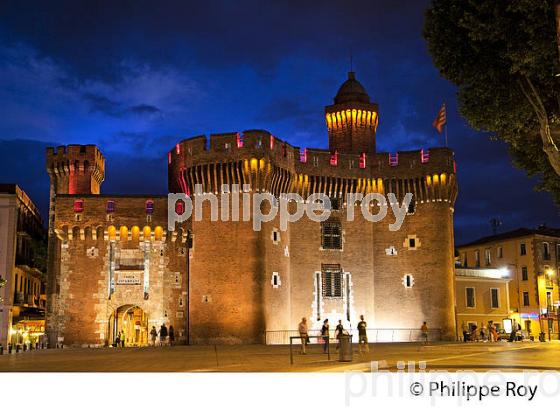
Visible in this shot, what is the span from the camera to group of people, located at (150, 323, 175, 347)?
149 ft

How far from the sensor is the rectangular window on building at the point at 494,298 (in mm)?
62688

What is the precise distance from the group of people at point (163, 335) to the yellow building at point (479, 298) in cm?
2612

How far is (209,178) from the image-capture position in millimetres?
46844

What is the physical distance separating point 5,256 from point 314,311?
22.0 m

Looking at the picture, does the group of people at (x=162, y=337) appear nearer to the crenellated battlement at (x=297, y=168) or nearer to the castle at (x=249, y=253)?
the castle at (x=249, y=253)

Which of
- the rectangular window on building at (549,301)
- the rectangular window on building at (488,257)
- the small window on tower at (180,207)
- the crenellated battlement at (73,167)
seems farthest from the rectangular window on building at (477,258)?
the crenellated battlement at (73,167)

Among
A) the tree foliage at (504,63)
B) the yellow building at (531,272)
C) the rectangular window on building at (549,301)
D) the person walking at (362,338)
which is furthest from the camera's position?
the yellow building at (531,272)

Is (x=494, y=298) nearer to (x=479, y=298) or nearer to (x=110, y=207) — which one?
(x=479, y=298)

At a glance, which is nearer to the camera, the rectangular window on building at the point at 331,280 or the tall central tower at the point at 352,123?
the rectangular window on building at the point at 331,280

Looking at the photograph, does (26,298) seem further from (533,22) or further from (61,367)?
(533,22)

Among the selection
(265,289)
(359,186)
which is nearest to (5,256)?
(265,289)

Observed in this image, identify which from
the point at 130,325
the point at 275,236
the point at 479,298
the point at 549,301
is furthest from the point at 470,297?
the point at 130,325
